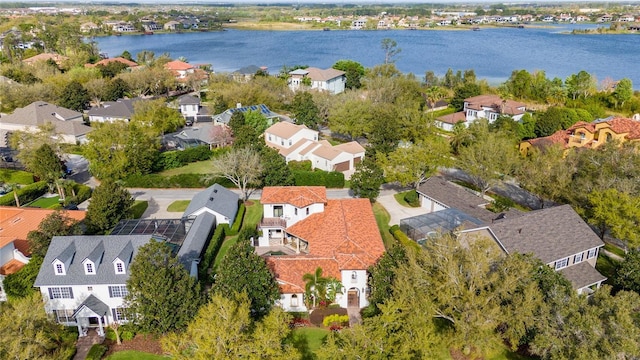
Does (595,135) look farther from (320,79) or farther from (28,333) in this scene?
(28,333)

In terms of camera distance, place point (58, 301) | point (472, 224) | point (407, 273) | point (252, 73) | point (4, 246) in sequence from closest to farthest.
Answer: point (407, 273) → point (58, 301) → point (4, 246) → point (472, 224) → point (252, 73)

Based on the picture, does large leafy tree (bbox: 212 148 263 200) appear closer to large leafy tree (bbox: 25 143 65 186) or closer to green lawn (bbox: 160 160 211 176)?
green lawn (bbox: 160 160 211 176)

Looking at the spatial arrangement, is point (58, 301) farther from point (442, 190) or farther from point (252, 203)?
point (442, 190)

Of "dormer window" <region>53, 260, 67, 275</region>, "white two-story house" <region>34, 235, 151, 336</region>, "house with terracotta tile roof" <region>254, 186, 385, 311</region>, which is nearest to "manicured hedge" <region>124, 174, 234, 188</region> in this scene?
"house with terracotta tile roof" <region>254, 186, 385, 311</region>

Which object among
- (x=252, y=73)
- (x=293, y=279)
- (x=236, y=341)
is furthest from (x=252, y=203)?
(x=252, y=73)

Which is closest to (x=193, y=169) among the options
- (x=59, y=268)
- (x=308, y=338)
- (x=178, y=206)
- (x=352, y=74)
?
(x=178, y=206)

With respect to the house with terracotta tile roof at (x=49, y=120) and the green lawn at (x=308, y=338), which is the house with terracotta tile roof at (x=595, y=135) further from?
the house with terracotta tile roof at (x=49, y=120)
